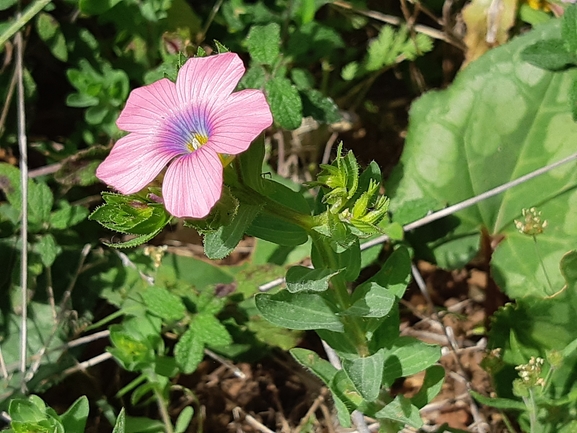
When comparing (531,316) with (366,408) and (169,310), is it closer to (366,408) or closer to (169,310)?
(366,408)

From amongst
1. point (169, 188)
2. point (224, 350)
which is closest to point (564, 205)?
point (224, 350)

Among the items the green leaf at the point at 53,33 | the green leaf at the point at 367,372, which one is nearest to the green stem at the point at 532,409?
the green leaf at the point at 367,372

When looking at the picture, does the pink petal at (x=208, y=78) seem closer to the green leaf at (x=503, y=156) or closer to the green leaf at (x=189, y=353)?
the green leaf at (x=189, y=353)

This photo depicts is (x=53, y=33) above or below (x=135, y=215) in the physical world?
above

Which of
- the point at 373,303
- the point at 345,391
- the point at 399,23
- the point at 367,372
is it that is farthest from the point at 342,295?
the point at 399,23

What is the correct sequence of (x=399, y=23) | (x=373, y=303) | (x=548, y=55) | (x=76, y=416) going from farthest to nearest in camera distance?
1. (x=399, y=23)
2. (x=548, y=55)
3. (x=76, y=416)
4. (x=373, y=303)

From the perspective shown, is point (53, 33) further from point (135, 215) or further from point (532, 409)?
point (532, 409)
